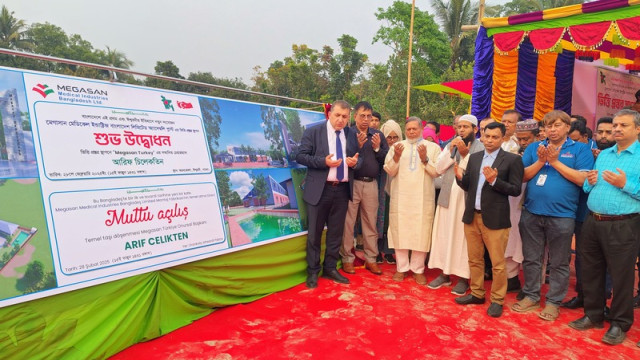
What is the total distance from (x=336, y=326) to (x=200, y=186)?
1478mm

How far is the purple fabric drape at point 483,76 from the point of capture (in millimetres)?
6500

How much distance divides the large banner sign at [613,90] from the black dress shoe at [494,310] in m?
7.43

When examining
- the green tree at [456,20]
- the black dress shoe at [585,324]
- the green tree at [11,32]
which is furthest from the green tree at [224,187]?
the green tree at [11,32]

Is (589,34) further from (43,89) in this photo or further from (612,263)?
(43,89)

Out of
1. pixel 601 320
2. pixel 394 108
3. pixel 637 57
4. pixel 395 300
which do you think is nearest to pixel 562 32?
pixel 637 57

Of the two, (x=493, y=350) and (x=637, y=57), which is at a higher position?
(x=637, y=57)

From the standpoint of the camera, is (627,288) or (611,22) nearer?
(627,288)

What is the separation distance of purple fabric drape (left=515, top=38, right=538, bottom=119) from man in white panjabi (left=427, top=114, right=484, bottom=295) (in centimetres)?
409

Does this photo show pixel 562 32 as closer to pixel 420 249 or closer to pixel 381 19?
pixel 420 249

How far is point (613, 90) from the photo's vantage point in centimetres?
896

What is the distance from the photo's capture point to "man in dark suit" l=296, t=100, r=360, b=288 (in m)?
3.67

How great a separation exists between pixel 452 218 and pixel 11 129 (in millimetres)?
3416

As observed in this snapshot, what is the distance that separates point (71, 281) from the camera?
2172 millimetres

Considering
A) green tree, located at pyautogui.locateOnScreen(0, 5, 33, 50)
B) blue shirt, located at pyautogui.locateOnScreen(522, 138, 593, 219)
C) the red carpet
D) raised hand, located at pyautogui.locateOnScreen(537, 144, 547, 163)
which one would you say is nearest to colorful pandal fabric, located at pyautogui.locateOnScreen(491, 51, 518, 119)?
blue shirt, located at pyautogui.locateOnScreen(522, 138, 593, 219)
